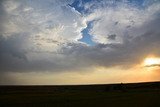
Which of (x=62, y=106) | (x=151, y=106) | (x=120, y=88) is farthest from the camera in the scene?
(x=120, y=88)

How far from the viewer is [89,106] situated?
103 ft

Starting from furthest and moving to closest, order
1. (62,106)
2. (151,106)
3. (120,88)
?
(120,88) → (62,106) → (151,106)

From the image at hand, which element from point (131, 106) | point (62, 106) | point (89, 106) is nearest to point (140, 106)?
point (131, 106)

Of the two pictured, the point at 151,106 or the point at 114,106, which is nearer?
the point at 151,106

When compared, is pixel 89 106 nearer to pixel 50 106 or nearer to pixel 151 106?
pixel 50 106

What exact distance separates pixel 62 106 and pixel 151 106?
10006mm

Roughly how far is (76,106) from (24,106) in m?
6.48

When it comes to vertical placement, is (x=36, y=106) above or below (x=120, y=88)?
below

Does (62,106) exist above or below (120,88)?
below

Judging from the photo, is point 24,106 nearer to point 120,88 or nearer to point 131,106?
point 131,106

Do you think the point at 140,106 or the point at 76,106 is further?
the point at 76,106

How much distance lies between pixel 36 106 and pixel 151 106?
1318 centimetres

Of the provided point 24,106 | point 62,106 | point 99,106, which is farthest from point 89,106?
point 24,106

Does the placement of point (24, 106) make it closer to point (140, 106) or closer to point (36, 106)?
point (36, 106)
